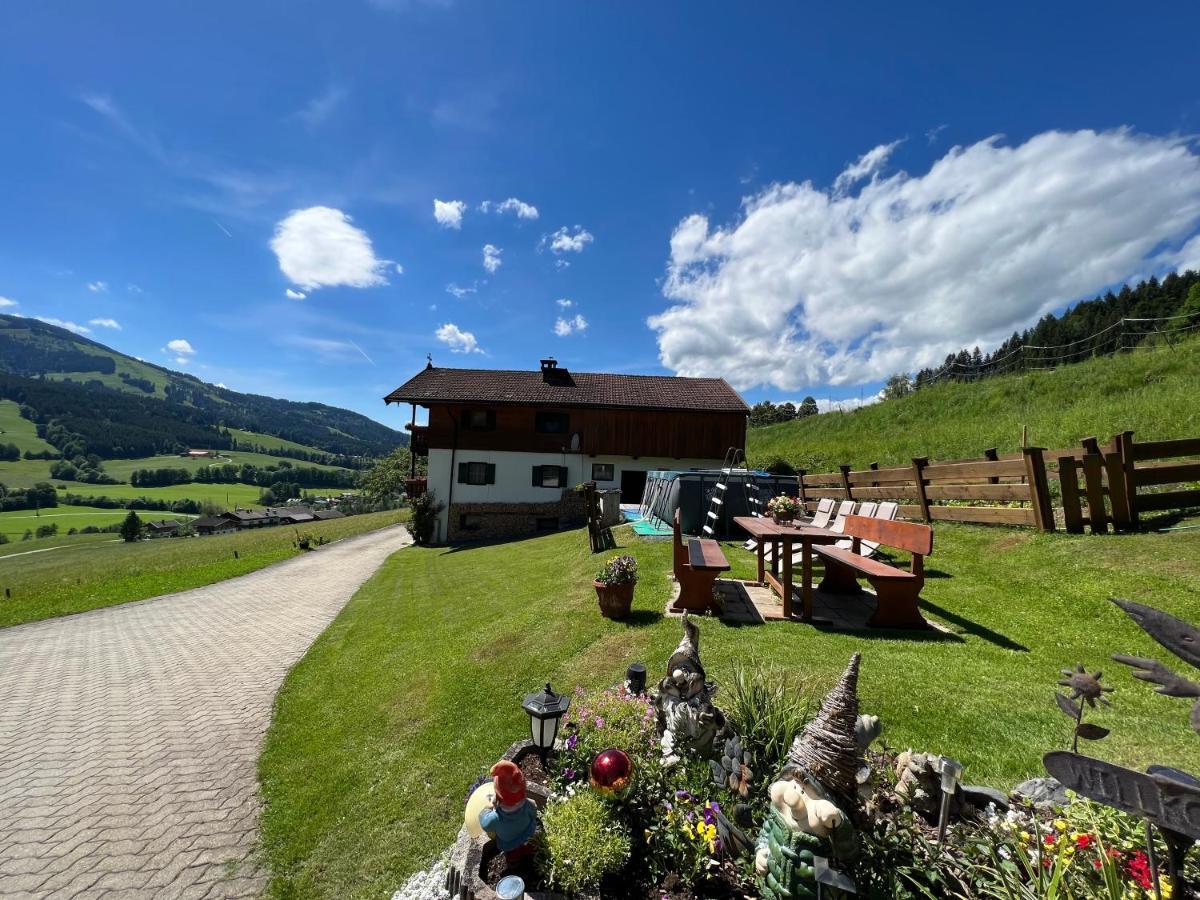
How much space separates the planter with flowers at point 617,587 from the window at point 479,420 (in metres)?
20.3

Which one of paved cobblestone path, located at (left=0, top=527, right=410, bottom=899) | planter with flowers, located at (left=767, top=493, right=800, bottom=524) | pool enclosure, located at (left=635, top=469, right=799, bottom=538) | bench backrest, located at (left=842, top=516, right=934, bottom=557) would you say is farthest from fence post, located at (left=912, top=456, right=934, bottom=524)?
paved cobblestone path, located at (left=0, top=527, right=410, bottom=899)

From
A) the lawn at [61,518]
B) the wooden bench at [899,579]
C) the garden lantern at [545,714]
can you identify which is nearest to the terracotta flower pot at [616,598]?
the wooden bench at [899,579]

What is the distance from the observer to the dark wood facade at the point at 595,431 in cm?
2569

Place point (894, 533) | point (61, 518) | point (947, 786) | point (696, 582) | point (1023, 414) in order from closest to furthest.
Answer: point (947, 786), point (894, 533), point (696, 582), point (1023, 414), point (61, 518)

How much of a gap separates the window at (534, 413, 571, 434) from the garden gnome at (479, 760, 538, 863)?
2385 cm

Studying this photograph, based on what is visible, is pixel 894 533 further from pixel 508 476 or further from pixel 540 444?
pixel 508 476

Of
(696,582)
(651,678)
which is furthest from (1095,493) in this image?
(651,678)

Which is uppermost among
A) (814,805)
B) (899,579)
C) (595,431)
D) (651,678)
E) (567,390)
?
(567,390)

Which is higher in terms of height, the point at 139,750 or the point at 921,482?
the point at 921,482

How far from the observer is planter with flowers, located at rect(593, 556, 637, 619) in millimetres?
6742

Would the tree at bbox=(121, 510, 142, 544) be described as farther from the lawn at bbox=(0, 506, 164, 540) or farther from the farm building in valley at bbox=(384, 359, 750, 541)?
the farm building in valley at bbox=(384, 359, 750, 541)

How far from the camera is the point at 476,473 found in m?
25.4

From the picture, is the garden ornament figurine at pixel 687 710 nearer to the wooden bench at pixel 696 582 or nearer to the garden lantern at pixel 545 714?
the garden lantern at pixel 545 714

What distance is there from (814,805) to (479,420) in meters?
25.6
